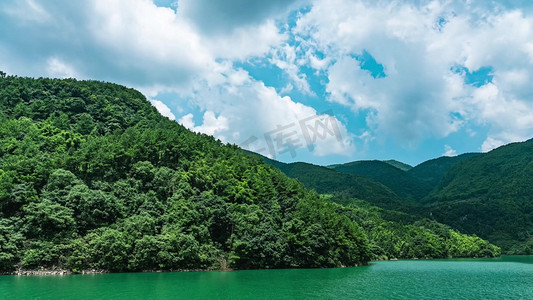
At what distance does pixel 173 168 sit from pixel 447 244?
270 feet

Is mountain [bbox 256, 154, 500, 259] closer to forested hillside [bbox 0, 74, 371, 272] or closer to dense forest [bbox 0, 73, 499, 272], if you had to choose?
dense forest [bbox 0, 73, 499, 272]

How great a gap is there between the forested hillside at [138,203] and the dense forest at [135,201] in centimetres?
14

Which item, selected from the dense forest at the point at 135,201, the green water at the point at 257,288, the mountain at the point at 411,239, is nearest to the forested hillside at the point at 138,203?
the dense forest at the point at 135,201

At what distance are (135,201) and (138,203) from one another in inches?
20.8

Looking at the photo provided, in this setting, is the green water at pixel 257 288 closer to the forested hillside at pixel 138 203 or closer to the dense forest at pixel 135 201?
the forested hillside at pixel 138 203

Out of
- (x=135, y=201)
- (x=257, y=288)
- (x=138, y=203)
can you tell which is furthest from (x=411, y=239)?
(x=257, y=288)

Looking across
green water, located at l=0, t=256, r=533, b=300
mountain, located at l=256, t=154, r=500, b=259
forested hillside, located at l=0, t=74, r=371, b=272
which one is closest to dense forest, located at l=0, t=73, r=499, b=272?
forested hillside, located at l=0, t=74, r=371, b=272

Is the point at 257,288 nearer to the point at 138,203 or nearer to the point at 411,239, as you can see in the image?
the point at 138,203

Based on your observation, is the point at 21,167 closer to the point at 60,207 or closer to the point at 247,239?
the point at 60,207

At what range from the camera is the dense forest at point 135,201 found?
42625 mm

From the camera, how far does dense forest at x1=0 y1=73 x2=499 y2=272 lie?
140ft

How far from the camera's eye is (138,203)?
166 feet

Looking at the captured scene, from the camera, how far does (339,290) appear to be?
1181 inches

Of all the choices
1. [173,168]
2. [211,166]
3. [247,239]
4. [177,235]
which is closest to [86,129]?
[173,168]
